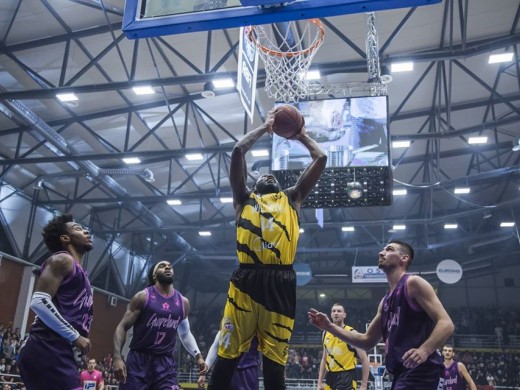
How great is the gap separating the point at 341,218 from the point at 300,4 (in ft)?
60.3

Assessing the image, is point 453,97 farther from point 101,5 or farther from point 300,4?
point 300,4

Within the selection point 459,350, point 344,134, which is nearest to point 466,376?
point 344,134

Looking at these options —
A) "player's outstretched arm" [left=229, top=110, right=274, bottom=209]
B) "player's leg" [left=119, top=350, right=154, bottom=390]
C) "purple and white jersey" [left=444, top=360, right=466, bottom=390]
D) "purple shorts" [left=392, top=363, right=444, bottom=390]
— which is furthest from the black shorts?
"player's outstretched arm" [left=229, top=110, right=274, bottom=209]

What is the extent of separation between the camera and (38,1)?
11.7m

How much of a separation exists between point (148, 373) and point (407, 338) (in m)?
2.76

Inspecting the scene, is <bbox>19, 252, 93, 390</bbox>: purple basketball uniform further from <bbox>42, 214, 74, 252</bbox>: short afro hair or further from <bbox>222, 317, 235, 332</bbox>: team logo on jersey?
<bbox>222, 317, 235, 332</bbox>: team logo on jersey

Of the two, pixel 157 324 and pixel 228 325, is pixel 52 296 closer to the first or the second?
pixel 228 325

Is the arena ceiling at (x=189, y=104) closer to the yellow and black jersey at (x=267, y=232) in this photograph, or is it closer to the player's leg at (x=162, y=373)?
the player's leg at (x=162, y=373)

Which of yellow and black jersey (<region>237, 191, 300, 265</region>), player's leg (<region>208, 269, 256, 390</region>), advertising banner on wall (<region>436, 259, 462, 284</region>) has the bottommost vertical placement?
player's leg (<region>208, 269, 256, 390</region>)

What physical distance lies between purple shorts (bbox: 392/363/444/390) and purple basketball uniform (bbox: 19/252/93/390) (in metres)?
2.37

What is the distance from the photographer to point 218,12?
4.80m

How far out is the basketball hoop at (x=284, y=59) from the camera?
395 inches

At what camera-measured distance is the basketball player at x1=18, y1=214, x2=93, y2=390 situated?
12.7ft

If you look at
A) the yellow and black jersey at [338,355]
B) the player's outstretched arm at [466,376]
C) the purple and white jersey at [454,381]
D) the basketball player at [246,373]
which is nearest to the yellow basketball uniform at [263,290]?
the basketball player at [246,373]
